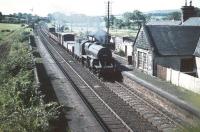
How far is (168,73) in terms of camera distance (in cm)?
2591

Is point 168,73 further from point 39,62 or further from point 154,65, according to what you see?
point 39,62

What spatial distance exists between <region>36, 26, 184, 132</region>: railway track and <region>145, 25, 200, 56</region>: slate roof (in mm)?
5876

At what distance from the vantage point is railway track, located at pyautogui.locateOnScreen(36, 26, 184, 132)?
1619cm

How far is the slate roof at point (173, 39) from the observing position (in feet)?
93.9

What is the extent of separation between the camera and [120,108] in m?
19.6

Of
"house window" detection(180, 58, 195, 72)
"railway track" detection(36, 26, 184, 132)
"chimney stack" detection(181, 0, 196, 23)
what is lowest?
"railway track" detection(36, 26, 184, 132)

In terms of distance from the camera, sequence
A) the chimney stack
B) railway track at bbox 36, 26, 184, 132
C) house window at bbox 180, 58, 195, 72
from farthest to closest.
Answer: the chimney stack → house window at bbox 180, 58, 195, 72 → railway track at bbox 36, 26, 184, 132

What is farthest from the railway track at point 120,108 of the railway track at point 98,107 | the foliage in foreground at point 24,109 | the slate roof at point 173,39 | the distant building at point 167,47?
the slate roof at point 173,39

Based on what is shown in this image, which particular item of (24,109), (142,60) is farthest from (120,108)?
(142,60)

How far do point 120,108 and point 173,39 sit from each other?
12836 mm

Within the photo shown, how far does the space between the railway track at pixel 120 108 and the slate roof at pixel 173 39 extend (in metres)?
5.88

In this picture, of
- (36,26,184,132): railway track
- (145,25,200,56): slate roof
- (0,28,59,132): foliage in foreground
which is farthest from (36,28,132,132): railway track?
(145,25,200,56): slate roof

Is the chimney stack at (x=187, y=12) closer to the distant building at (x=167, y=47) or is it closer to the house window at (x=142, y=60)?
the distant building at (x=167, y=47)

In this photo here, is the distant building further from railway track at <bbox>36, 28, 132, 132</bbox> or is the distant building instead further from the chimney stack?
the chimney stack
